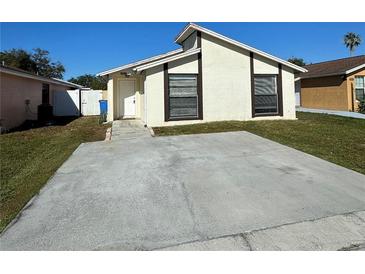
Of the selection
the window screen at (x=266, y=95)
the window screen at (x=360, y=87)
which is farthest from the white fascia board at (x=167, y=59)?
the window screen at (x=360, y=87)

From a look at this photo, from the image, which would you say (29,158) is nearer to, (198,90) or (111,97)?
(111,97)

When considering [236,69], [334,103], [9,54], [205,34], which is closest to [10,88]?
[205,34]

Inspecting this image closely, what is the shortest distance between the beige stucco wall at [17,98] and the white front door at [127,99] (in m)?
5.22

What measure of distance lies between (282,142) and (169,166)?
14.3ft

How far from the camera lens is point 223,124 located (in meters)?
13.0

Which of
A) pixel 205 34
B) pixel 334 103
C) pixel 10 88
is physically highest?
pixel 205 34

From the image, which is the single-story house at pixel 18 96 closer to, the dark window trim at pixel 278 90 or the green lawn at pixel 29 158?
the green lawn at pixel 29 158

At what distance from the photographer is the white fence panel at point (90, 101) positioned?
21641mm

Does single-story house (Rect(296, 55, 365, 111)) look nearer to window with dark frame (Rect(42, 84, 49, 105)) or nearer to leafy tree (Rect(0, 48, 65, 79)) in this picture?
window with dark frame (Rect(42, 84, 49, 105))

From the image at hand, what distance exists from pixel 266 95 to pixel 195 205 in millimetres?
11374

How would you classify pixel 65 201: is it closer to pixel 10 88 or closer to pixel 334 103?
pixel 10 88

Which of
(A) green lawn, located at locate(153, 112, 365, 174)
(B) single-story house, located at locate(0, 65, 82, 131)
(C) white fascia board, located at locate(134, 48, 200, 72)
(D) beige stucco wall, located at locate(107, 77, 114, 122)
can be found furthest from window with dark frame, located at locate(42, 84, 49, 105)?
(A) green lawn, located at locate(153, 112, 365, 174)

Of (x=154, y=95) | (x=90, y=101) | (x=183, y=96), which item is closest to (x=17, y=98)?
(x=90, y=101)

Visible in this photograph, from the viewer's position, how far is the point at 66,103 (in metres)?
21.4
